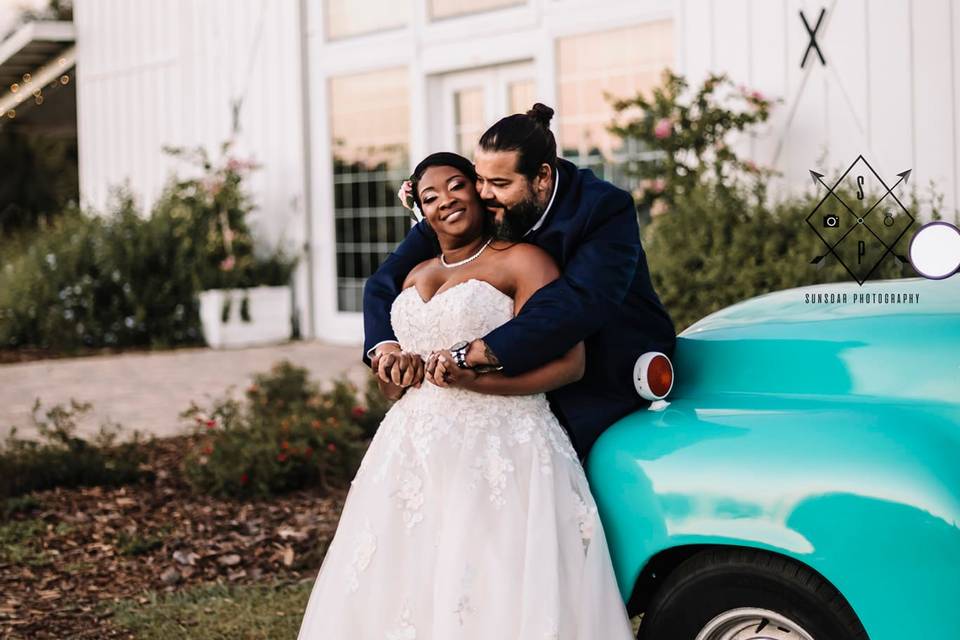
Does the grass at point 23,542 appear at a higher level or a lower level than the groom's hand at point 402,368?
lower

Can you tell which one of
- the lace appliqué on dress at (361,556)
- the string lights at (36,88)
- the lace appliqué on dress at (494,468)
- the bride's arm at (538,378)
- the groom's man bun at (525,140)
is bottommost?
the lace appliqué on dress at (361,556)

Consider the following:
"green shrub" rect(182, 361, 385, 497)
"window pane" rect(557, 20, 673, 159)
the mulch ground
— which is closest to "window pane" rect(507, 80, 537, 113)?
"window pane" rect(557, 20, 673, 159)

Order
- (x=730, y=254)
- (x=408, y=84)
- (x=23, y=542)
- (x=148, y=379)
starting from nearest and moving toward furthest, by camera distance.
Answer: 1. (x=23, y=542)
2. (x=730, y=254)
3. (x=148, y=379)
4. (x=408, y=84)

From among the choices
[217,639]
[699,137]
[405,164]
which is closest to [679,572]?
[217,639]

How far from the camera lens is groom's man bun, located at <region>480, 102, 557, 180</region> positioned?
118 inches

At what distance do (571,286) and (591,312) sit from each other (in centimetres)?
9

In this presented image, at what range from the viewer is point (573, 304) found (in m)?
2.87

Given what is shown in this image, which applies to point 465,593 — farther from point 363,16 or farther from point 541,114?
point 363,16

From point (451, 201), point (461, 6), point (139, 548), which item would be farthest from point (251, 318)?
point (451, 201)

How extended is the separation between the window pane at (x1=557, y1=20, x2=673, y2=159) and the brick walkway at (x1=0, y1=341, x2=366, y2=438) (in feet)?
10.1

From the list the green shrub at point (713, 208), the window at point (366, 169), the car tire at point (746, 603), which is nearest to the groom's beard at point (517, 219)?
the car tire at point (746, 603)

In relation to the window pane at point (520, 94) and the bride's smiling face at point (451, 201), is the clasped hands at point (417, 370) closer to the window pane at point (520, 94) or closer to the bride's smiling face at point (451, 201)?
the bride's smiling face at point (451, 201)

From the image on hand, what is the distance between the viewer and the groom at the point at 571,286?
289 cm

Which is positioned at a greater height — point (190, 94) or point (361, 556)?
point (190, 94)
